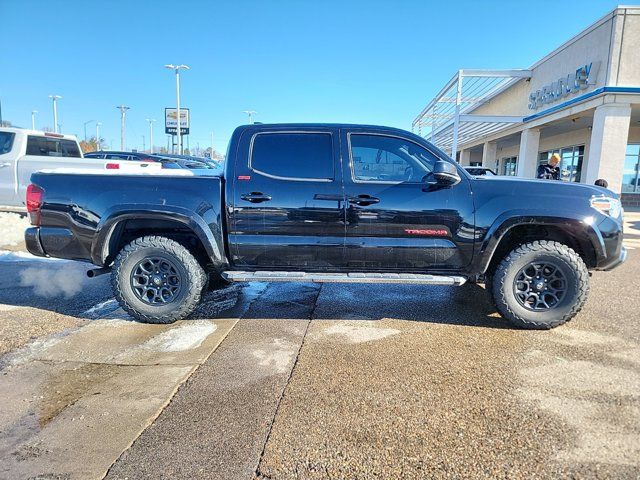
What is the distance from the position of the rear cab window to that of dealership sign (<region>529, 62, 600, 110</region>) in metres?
15.4

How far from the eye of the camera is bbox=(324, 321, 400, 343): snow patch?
3.81 meters

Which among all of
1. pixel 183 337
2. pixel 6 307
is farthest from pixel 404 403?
pixel 6 307

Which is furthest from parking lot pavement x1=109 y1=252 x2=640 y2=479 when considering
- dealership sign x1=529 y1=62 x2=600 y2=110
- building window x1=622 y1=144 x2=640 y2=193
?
building window x1=622 y1=144 x2=640 y2=193

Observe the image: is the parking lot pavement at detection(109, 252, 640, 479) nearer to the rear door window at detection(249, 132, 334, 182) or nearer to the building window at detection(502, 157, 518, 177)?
the rear door window at detection(249, 132, 334, 182)

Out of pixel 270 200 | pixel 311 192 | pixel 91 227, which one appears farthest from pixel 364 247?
pixel 91 227

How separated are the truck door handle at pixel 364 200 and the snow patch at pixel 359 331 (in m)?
1.23

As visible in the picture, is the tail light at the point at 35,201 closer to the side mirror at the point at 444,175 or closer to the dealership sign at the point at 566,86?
the side mirror at the point at 444,175

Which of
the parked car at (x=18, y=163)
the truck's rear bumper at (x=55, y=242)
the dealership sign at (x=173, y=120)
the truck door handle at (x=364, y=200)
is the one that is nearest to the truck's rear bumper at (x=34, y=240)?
the truck's rear bumper at (x=55, y=242)

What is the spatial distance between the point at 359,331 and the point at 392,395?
1187mm

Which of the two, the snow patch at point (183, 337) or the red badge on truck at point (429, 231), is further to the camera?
the red badge on truck at point (429, 231)

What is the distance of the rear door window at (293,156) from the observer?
4043mm

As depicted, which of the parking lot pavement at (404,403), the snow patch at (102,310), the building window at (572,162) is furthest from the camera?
the building window at (572,162)

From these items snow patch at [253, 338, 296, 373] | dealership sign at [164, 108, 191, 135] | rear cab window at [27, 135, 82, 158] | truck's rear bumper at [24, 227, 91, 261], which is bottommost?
snow patch at [253, 338, 296, 373]

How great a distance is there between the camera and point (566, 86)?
572 inches
